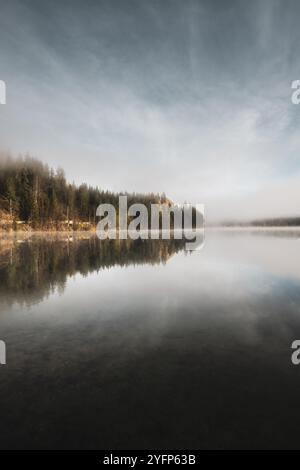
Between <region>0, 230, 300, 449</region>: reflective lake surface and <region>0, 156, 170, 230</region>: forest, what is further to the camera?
<region>0, 156, 170, 230</region>: forest

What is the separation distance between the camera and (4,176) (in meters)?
106

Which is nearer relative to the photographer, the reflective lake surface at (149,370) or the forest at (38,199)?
the reflective lake surface at (149,370)

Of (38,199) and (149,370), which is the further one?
(38,199)

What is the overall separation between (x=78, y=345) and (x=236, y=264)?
56.0ft

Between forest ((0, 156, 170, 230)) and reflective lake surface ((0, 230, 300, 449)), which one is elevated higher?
forest ((0, 156, 170, 230))

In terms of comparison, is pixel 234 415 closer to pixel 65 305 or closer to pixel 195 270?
pixel 65 305

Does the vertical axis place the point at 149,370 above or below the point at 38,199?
below

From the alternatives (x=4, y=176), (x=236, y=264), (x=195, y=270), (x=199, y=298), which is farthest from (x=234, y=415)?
(x=4, y=176)

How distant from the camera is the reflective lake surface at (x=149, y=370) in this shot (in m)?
3.92

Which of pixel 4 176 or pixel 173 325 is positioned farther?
pixel 4 176

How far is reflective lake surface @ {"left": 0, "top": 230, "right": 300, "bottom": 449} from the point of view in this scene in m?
3.92

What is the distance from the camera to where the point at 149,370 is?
5762 millimetres

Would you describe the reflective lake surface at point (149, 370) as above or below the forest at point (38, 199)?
below
